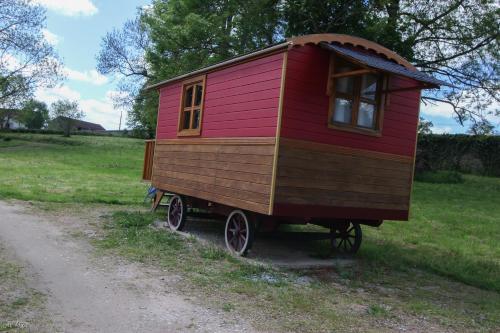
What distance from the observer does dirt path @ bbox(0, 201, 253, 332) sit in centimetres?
489

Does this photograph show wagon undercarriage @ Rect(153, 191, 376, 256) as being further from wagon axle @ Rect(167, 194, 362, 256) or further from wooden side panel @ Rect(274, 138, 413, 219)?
wooden side panel @ Rect(274, 138, 413, 219)

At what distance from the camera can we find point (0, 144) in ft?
131

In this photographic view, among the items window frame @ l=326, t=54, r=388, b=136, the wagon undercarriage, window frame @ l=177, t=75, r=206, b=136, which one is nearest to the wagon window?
window frame @ l=326, t=54, r=388, b=136

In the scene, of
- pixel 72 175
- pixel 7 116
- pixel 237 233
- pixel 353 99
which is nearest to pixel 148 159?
pixel 237 233

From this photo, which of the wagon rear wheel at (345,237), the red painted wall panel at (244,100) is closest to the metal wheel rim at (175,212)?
the red painted wall panel at (244,100)

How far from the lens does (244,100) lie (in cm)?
870

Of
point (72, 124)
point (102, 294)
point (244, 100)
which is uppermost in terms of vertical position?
point (72, 124)

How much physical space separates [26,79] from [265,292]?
124 ft

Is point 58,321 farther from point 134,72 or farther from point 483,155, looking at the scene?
point 134,72

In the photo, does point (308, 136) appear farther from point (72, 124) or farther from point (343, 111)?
point (72, 124)

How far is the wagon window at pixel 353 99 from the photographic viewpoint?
8195 millimetres

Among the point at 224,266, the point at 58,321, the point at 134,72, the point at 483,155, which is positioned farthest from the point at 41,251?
the point at 134,72

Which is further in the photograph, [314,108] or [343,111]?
[343,111]

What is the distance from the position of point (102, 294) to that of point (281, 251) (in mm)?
4376
